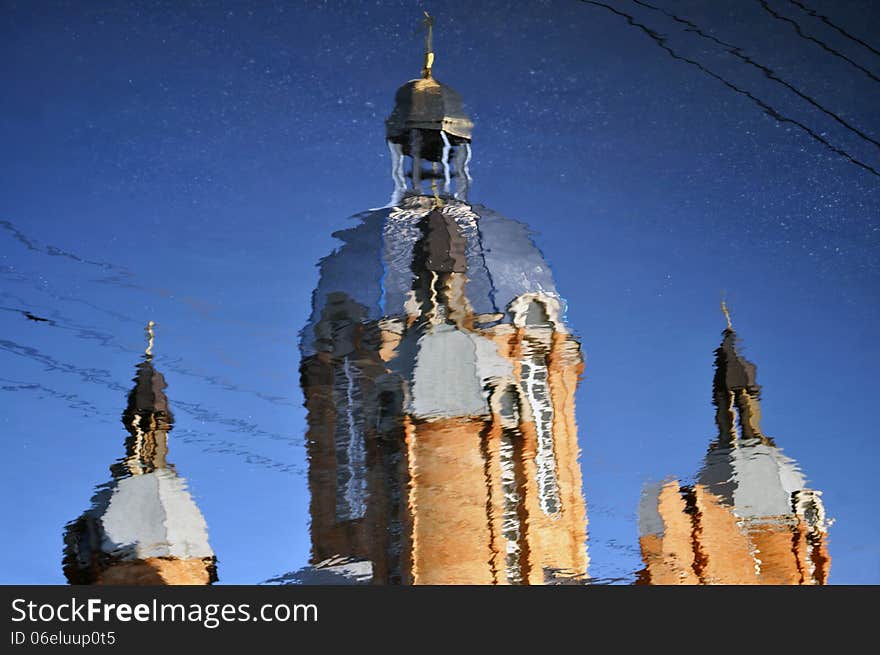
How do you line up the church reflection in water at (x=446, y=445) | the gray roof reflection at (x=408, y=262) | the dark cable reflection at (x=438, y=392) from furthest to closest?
the gray roof reflection at (x=408, y=262) → the dark cable reflection at (x=438, y=392) → the church reflection in water at (x=446, y=445)

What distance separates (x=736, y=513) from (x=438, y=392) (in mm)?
2882

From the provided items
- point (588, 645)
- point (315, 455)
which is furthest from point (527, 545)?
point (588, 645)

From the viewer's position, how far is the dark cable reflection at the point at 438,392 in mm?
6824

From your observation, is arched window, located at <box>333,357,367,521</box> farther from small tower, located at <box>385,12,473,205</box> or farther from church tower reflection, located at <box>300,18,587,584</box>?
small tower, located at <box>385,12,473,205</box>

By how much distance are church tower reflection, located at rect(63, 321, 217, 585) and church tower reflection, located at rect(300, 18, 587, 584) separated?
2.61ft

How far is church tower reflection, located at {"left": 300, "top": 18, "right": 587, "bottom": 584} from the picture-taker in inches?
269

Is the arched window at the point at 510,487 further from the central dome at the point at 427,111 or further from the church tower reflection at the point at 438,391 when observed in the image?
the central dome at the point at 427,111

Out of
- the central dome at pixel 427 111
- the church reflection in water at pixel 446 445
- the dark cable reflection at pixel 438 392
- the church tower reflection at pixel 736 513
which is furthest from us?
the central dome at pixel 427 111

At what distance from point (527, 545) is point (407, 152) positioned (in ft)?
10.4

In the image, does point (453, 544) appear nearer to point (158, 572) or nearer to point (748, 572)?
point (158, 572)

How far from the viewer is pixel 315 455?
764 cm

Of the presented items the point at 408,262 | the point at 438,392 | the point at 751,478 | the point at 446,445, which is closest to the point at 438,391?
the point at 438,392

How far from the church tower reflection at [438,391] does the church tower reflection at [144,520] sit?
80 centimetres

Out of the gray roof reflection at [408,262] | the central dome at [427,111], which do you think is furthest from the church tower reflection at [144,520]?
the central dome at [427,111]
